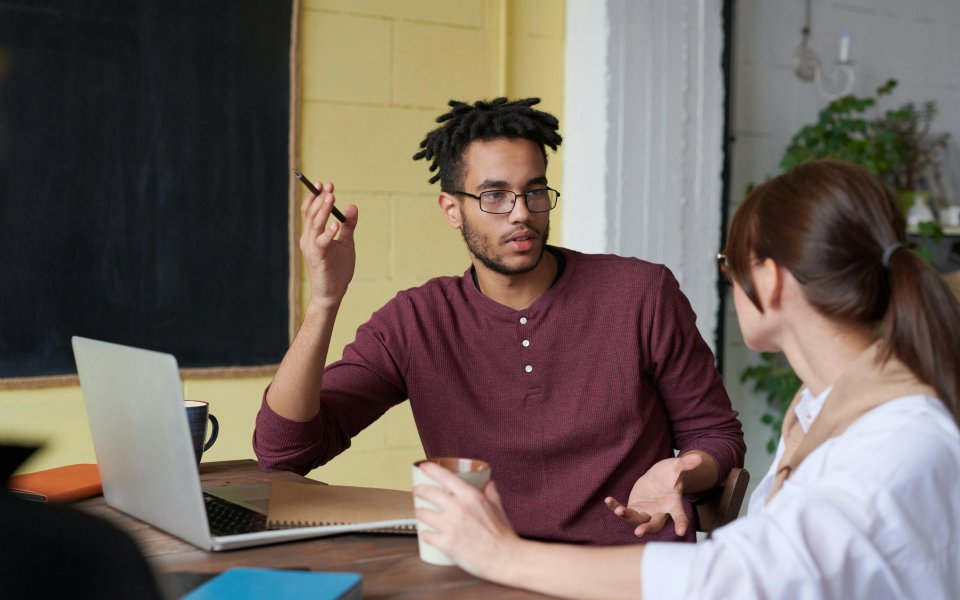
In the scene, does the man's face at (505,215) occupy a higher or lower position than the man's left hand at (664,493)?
higher

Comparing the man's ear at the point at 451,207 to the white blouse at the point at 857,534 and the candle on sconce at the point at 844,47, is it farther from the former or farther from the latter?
the candle on sconce at the point at 844,47

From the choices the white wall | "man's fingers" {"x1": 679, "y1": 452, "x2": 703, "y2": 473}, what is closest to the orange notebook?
"man's fingers" {"x1": 679, "y1": 452, "x2": 703, "y2": 473}

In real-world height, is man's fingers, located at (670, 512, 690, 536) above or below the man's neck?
below

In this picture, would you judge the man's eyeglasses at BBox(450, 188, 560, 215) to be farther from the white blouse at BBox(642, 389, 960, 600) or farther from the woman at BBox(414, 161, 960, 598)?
the white blouse at BBox(642, 389, 960, 600)

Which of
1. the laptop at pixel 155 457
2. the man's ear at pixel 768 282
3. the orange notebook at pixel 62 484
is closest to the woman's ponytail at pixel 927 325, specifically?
the man's ear at pixel 768 282

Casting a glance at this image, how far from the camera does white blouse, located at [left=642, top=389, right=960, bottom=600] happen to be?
0.86 meters

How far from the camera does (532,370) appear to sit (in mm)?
1758

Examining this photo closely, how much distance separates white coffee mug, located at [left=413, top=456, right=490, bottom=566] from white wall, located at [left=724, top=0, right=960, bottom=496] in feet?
7.67

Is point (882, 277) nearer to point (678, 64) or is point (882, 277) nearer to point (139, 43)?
point (139, 43)

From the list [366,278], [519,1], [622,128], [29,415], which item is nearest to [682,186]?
[622,128]

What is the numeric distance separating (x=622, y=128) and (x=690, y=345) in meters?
1.28

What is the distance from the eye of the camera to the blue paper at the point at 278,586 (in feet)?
2.89

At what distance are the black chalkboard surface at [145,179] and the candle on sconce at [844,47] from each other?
195 cm

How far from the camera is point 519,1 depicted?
283cm
